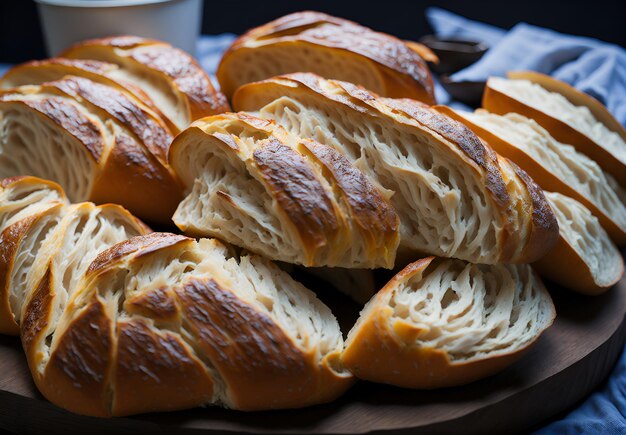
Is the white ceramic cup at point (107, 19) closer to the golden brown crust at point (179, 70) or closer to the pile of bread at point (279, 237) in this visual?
the golden brown crust at point (179, 70)

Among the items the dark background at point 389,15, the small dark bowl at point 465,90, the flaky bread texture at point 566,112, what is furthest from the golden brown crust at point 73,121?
the dark background at point 389,15

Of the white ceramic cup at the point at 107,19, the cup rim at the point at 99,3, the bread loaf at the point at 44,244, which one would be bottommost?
the bread loaf at the point at 44,244

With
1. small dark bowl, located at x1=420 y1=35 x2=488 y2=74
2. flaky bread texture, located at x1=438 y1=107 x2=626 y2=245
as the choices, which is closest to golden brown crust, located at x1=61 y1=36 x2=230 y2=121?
flaky bread texture, located at x1=438 y1=107 x2=626 y2=245

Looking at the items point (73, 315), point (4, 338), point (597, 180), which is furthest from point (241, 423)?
point (597, 180)

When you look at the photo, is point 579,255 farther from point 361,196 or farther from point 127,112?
point 127,112

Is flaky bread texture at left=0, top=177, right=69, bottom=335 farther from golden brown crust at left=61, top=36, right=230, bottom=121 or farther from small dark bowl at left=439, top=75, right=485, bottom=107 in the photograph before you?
small dark bowl at left=439, top=75, right=485, bottom=107

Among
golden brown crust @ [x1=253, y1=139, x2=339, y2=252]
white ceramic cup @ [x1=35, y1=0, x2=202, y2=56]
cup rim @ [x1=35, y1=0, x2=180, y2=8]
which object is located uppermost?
golden brown crust @ [x1=253, y1=139, x2=339, y2=252]
